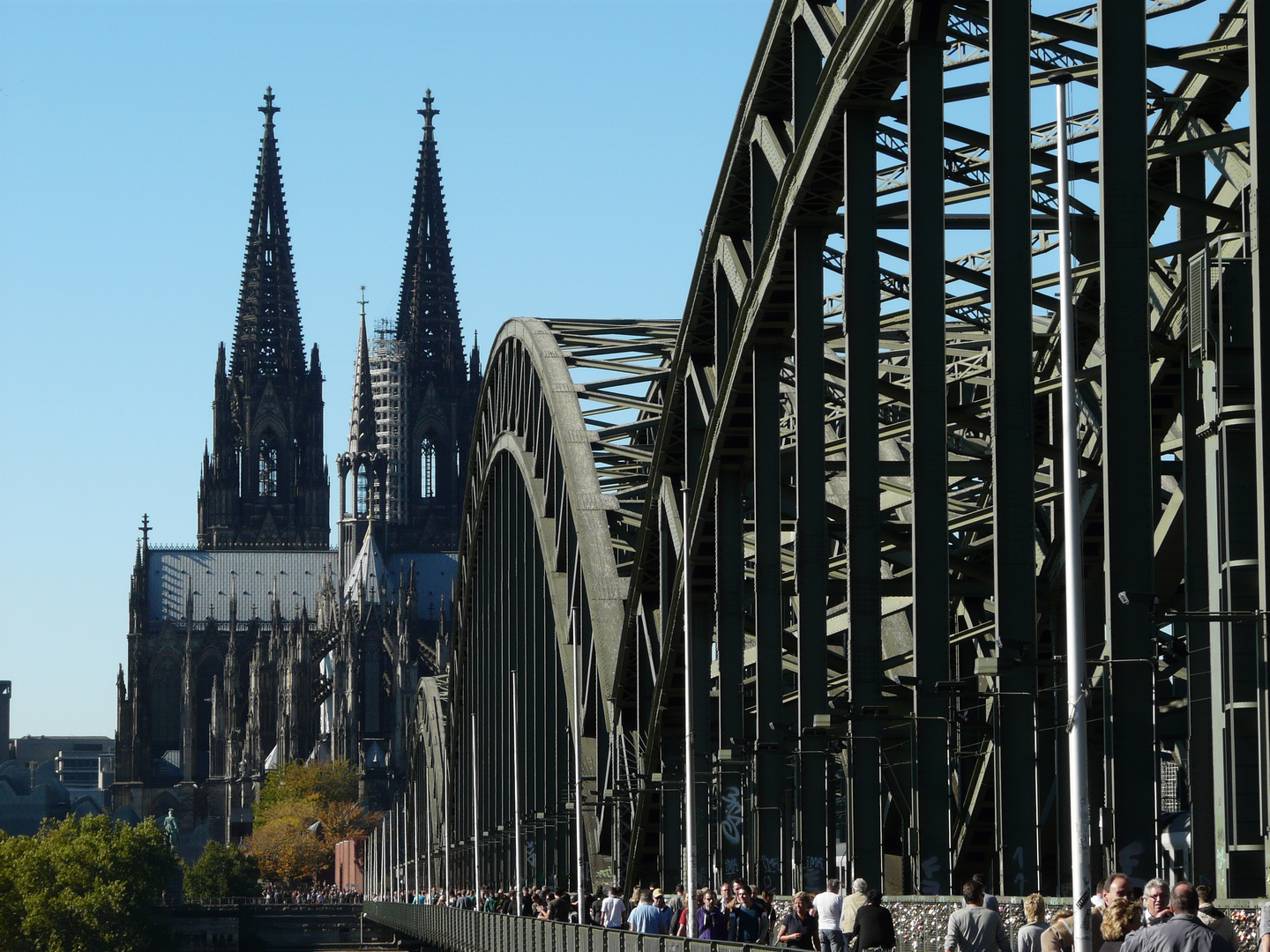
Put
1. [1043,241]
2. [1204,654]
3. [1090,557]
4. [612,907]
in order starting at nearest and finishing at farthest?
[1204,654] → [1090,557] → [1043,241] → [612,907]

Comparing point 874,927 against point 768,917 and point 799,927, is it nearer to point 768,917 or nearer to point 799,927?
point 799,927

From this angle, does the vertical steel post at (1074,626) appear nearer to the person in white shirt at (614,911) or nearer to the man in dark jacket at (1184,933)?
the man in dark jacket at (1184,933)

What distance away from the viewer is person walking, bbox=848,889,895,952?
19922 millimetres

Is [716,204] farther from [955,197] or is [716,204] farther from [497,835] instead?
[497,835]

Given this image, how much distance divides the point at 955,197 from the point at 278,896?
15552 centimetres

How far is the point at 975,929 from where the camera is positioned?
17.3 m

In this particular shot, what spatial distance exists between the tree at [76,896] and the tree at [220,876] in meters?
27.1

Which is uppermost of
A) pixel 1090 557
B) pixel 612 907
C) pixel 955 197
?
pixel 955 197

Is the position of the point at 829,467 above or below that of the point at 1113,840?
above

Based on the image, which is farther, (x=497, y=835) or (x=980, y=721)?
(x=497, y=835)

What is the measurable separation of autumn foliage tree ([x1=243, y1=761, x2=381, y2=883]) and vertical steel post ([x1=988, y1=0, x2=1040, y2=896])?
562 feet

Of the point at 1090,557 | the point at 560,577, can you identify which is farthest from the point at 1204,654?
the point at 560,577

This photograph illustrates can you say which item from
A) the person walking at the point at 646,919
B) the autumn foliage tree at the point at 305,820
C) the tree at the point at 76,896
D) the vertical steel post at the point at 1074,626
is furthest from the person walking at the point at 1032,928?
the autumn foliage tree at the point at 305,820

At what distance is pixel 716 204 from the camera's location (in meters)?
31.3
